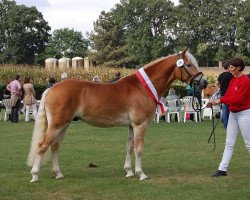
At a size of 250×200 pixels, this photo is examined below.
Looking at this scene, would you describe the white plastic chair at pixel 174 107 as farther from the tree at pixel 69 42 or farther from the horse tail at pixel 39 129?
the tree at pixel 69 42

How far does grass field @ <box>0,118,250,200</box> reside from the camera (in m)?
7.91

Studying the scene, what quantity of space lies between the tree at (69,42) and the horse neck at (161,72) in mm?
94361

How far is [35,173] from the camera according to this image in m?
8.88

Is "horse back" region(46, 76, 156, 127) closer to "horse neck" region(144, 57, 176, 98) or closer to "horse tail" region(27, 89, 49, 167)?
"horse tail" region(27, 89, 49, 167)

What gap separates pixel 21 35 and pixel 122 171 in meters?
82.5

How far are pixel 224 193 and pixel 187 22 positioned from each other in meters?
81.6

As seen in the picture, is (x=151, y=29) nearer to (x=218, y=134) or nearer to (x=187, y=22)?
(x=187, y=22)

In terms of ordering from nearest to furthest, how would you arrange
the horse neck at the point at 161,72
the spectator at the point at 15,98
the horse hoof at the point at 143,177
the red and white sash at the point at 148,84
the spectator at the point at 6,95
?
the horse hoof at the point at 143,177, the red and white sash at the point at 148,84, the horse neck at the point at 161,72, the spectator at the point at 15,98, the spectator at the point at 6,95

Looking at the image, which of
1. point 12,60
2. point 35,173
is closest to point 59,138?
point 35,173

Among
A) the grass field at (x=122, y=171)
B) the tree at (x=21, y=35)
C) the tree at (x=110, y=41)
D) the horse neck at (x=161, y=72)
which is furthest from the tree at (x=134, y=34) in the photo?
the horse neck at (x=161, y=72)

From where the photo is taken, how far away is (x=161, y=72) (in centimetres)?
962

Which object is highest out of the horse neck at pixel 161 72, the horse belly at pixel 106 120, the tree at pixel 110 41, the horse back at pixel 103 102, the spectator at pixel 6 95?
the tree at pixel 110 41

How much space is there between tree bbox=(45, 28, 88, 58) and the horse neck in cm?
9436

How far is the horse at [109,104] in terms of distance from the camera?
354 inches
